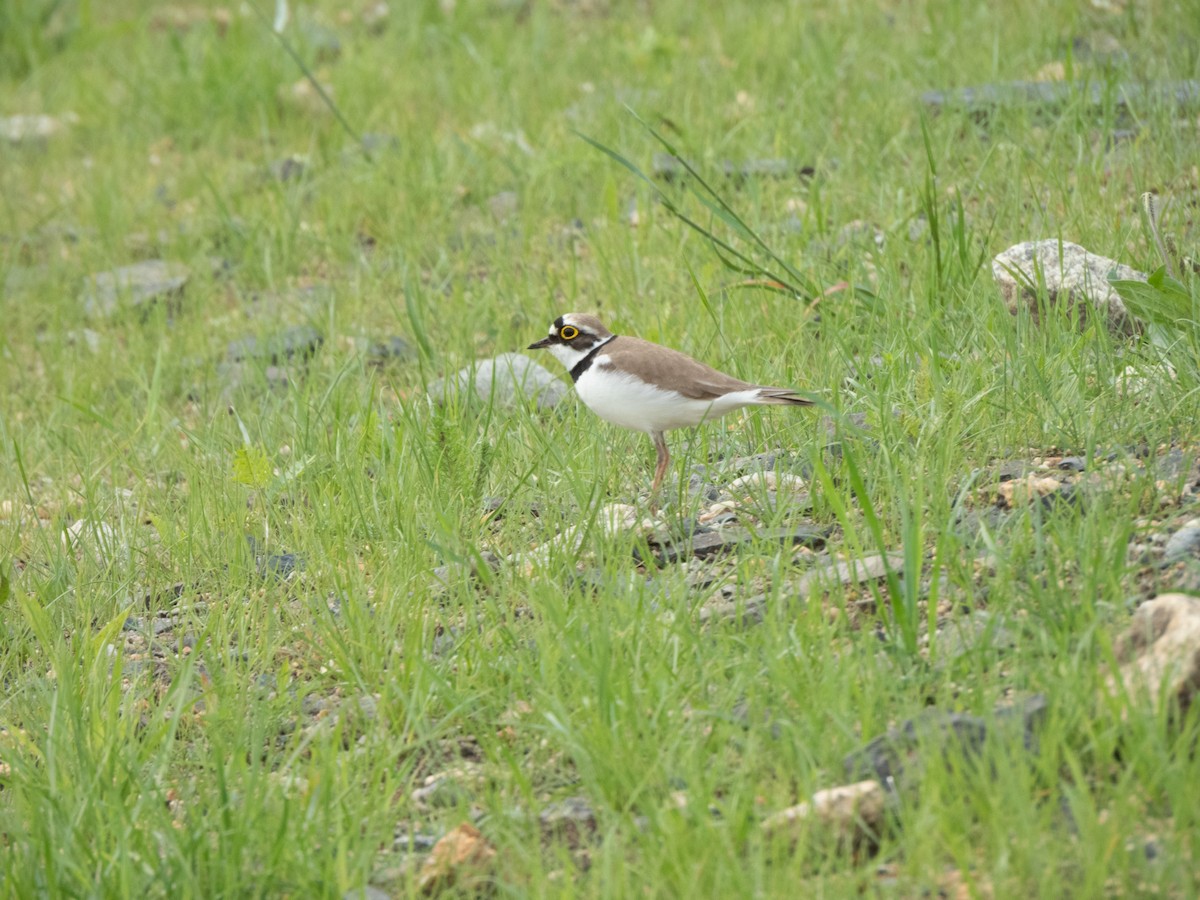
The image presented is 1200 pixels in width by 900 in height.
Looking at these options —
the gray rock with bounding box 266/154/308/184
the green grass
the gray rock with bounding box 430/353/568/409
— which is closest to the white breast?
the green grass

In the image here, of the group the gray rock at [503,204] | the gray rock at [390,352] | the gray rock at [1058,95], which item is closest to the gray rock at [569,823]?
the gray rock at [390,352]

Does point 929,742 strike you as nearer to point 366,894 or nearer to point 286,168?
point 366,894

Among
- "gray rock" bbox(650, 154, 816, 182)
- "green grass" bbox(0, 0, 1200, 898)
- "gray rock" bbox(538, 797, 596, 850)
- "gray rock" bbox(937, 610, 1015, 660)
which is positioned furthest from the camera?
"gray rock" bbox(650, 154, 816, 182)

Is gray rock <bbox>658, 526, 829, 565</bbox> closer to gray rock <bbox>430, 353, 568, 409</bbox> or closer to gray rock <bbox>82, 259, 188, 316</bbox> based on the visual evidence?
gray rock <bbox>430, 353, 568, 409</bbox>

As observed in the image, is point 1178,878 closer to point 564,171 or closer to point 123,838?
point 123,838

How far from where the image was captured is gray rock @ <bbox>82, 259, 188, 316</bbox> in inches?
294

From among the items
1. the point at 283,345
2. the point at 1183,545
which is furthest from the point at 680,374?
the point at 283,345

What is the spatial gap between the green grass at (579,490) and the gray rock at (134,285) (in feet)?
0.40

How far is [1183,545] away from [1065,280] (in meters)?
1.66

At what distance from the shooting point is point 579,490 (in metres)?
4.30

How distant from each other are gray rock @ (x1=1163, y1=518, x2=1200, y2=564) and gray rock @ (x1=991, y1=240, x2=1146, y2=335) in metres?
1.30

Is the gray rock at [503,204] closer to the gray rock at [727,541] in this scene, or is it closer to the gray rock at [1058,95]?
the gray rock at [1058,95]

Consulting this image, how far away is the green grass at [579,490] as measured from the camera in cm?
293

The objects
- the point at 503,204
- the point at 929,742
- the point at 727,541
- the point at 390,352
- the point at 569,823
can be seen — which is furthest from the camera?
the point at 503,204
